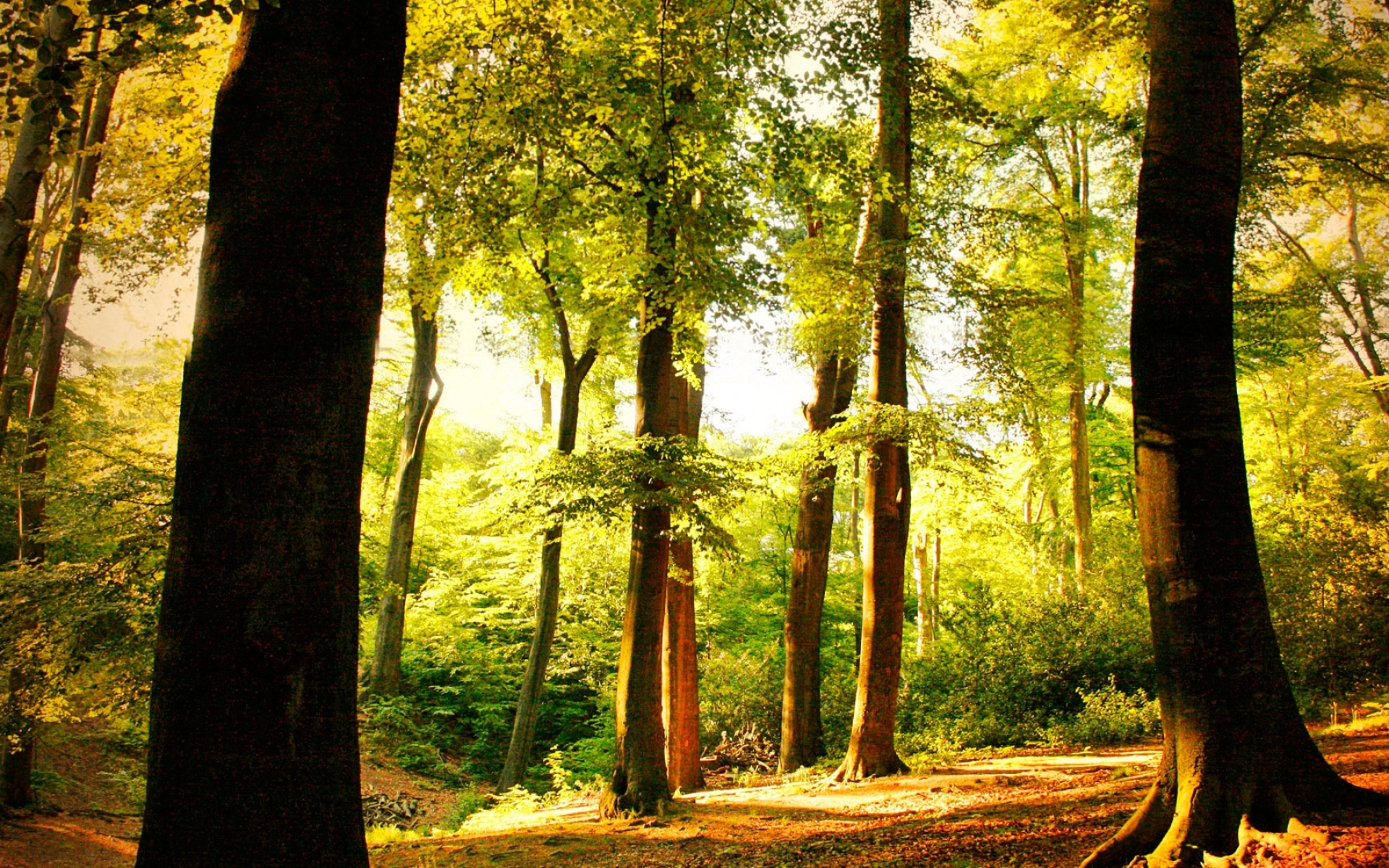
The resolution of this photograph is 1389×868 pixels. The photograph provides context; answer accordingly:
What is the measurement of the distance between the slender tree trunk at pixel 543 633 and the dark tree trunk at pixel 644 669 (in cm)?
431

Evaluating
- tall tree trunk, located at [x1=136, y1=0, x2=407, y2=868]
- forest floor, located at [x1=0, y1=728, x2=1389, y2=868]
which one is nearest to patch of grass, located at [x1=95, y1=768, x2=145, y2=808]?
forest floor, located at [x1=0, y1=728, x2=1389, y2=868]

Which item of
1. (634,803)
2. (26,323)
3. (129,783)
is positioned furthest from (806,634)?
(26,323)

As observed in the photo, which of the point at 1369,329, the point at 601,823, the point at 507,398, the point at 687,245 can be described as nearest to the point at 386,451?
the point at 507,398

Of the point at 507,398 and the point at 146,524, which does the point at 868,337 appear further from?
the point at 507,398

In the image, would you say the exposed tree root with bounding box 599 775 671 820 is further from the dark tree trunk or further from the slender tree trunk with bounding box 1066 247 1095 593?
the slender tree trunk with bounding box 1066 247 1095 593

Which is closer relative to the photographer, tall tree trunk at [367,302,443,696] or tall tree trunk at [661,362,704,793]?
tall tree trunk at [661,362,704,793]

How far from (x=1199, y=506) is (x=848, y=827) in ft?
15.0

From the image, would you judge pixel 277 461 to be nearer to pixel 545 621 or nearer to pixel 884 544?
pixel 884 544

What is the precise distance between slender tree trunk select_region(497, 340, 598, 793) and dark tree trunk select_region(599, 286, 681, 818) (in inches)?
170

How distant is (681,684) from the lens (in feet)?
37.6

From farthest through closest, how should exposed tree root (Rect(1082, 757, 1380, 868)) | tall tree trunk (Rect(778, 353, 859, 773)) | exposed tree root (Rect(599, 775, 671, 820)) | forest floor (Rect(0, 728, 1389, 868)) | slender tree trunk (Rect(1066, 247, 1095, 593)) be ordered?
slender tree trunk (Rect(1066, 247, 1095, 593))
tall tree trunk (Rect(778, 353, 859, 773))
exposed tree root (Rect(599, 775, 671, 820))
forest floor (Rect(0, 728, 1389, 868))
exposed tree root (Rect(1082, 757, 1380, 868))

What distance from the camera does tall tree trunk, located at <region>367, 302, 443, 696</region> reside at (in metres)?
18.3

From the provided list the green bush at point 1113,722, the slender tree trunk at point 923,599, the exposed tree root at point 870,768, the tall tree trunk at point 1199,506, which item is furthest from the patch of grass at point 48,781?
the slender tree trunk at point 923,599

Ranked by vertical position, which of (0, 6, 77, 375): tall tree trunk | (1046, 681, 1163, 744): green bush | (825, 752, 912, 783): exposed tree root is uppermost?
(0, 6, 77, 375): tall tree trunk
